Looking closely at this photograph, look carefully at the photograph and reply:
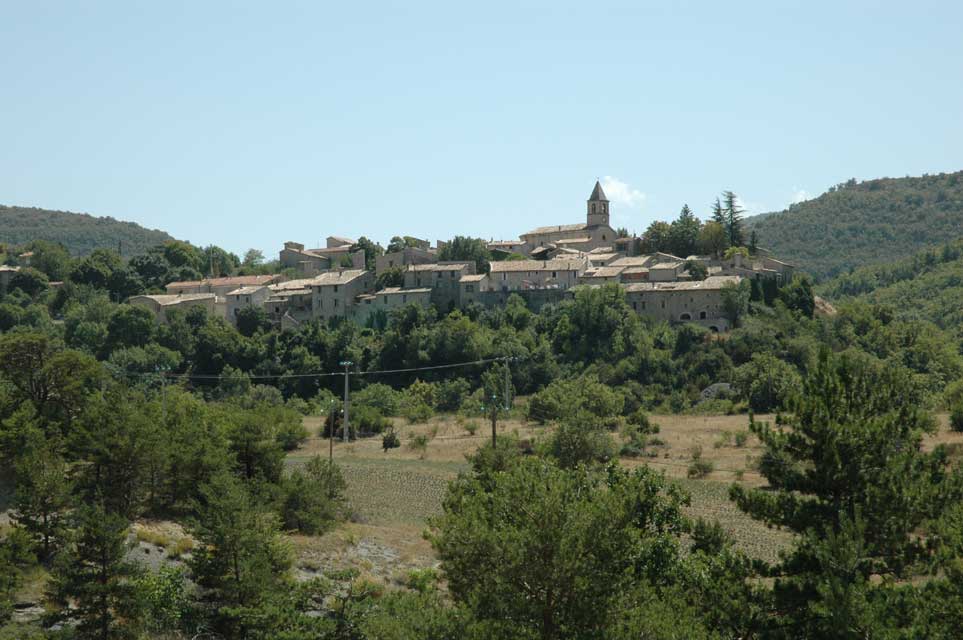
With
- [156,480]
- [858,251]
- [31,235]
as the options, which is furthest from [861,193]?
[156,480]

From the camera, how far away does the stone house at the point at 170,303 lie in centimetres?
8225

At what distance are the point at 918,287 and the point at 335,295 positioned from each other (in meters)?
54.3

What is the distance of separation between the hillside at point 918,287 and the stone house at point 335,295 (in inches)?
1589

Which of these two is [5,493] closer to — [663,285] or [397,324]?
[397,324]

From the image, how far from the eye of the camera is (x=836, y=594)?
20.0 metres

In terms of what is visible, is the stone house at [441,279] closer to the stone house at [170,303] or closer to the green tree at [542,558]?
the stone house at [170,303]

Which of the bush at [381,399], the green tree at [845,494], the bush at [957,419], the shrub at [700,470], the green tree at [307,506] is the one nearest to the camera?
the green tree at [845,494]

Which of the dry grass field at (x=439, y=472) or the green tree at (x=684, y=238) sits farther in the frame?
the green tree at (x=684, y=238)

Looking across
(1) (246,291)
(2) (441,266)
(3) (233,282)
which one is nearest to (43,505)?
(2) (441,266)

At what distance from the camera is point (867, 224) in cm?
16988

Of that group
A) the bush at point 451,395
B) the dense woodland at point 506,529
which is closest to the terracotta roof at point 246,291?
the bush at point 451,395

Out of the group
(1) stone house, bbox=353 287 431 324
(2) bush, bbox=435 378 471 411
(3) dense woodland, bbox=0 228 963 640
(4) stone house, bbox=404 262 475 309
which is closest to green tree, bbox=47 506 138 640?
(3) dense woodland, bbox=0 228 963 640

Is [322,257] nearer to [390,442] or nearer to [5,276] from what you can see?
[5,276]

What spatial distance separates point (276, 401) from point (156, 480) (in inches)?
1273
